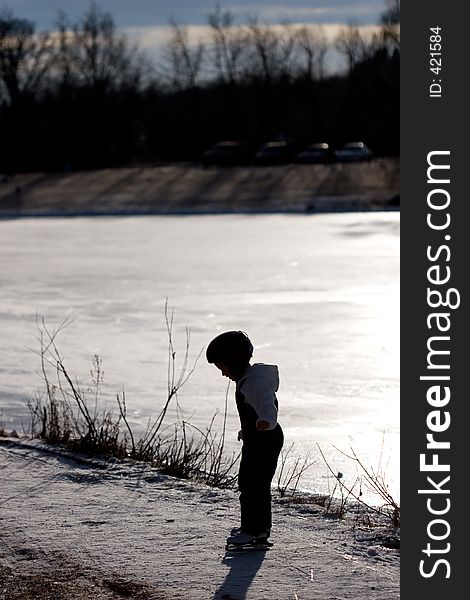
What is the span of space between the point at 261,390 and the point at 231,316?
11.3 meters

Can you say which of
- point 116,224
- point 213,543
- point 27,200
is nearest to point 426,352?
point 213,543

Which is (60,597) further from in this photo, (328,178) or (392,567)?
(328,178)

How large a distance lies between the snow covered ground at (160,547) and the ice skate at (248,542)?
48mm

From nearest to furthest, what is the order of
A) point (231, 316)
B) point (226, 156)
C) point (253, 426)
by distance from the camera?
point (253, 426) < point (231, 316) < point (226, 156)

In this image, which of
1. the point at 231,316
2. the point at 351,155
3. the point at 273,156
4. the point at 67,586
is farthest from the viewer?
the point at 273,156

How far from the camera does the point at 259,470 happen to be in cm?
514

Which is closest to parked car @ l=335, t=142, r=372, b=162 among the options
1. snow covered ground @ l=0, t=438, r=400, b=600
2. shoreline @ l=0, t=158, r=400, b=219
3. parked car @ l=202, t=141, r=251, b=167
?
shoreline @ l=0, t=158, r=400, b=219

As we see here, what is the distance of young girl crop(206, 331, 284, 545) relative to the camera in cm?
498

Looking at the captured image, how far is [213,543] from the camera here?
199 inches

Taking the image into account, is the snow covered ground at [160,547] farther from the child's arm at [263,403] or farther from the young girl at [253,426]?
the child's arm at [263,403]

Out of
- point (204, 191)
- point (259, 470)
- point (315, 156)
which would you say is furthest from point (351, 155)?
point (259, 470)

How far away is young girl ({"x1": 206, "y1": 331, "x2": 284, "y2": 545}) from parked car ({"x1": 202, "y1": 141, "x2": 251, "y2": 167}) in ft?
180

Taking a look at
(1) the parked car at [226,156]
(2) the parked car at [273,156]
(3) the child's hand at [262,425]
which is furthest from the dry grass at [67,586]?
(1) the parked car at [226,156]

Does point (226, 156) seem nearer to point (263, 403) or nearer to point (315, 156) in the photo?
point (315, 156)
